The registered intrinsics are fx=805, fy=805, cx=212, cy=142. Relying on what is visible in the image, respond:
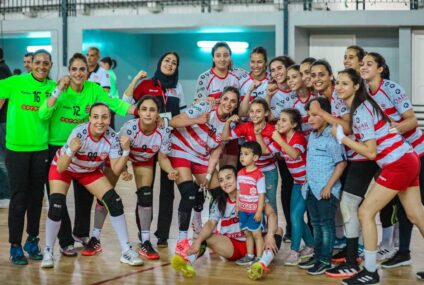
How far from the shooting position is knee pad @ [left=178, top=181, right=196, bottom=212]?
679 centimetres

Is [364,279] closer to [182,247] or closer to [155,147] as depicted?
[182,247]

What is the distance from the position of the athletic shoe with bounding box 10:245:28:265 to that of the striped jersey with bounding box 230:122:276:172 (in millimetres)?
1958

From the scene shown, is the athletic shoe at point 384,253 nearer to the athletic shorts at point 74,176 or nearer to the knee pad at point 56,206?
the athletic shorts at point 74,176

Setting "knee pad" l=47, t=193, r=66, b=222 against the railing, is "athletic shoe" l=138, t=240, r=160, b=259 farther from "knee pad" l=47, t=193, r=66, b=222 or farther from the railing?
the railing

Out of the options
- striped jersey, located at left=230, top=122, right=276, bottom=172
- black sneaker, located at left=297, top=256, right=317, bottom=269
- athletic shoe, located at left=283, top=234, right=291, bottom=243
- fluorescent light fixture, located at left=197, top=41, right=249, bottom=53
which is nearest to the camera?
black sneaker, located at left=297, top=256, right=317, bottom=269

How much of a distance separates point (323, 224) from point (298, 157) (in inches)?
23.7

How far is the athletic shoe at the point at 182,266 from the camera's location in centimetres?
597

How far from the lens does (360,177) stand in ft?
19.6

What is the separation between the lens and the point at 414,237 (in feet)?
24.9

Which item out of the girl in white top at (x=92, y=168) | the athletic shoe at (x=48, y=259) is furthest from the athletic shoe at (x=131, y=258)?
the athletic shoe at (x=48, y=259)

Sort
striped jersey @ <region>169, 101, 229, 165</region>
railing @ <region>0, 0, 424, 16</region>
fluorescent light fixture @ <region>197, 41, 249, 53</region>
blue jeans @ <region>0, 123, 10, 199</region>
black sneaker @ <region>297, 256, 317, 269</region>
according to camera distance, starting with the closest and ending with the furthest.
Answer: black sneaker @ <region>297, 256, 317, 269</region>
striped jersey @ <region>169, 101, 229, 165</region>
blue jeans @ <region>0, 123, 10, 199</region>
railing @ <region>0, 0, 424, 16</region>
fluorescent light fixture @ <region>197, 41, 249, 53</region>

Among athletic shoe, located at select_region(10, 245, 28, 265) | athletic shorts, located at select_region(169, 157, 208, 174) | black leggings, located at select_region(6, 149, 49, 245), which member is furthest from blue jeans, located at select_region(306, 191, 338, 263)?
athletic shoe, located at select_region(10, 245, 28, 265)

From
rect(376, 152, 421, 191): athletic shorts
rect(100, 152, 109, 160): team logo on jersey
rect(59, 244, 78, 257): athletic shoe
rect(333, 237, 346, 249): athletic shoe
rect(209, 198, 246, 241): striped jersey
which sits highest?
rect(100, 152, 109, 160): team logo on jersey

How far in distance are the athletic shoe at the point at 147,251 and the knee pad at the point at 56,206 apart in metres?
0.78
